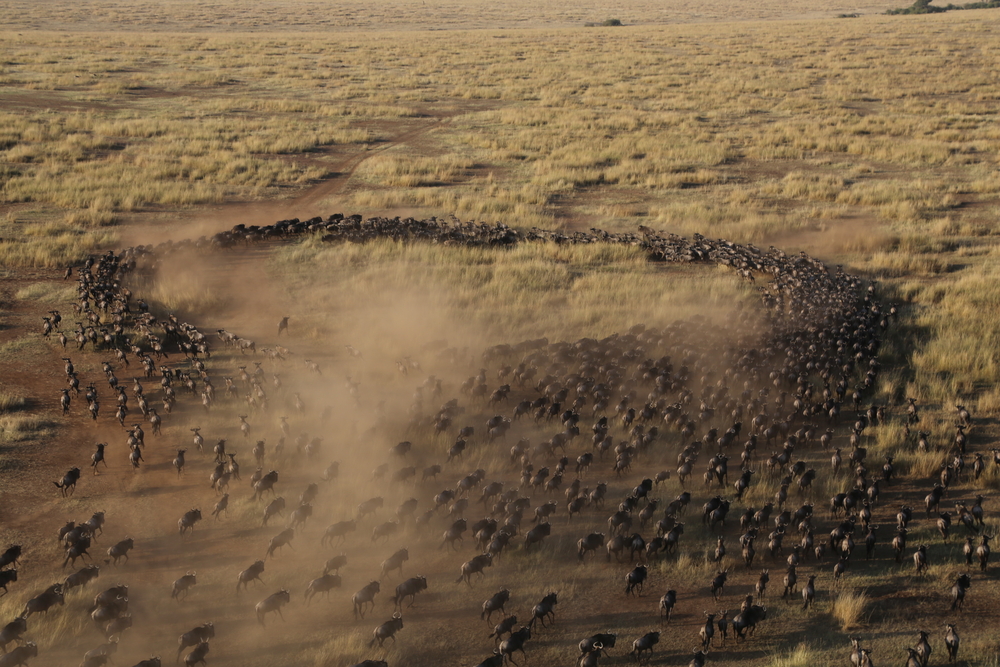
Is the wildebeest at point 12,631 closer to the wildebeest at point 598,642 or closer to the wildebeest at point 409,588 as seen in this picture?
the wildebeest at point 409,588

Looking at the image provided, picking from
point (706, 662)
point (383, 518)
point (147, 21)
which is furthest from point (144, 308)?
point (147, 21)

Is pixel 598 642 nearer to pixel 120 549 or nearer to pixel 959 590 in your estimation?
pixel 959 590

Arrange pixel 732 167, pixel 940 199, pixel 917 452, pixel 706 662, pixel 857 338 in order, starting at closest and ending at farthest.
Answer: pixel 706 662
pixel 917 452
pixel 857 338
pixel 940 199
pixel 732 167

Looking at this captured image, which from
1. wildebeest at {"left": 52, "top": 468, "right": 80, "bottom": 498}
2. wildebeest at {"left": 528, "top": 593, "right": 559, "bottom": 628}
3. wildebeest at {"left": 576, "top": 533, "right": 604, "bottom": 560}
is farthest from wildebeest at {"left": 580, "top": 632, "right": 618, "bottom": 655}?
wildebeest at {"left": 52, "top": 468, "right": 80, "bottom": 498}

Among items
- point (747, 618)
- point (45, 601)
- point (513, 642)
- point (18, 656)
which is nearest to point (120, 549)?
point (45, 601)

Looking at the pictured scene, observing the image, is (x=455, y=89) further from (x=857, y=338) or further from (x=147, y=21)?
(x=147, y=21)

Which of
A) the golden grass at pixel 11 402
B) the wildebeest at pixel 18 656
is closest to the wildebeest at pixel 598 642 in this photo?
the wildebeest at pixel 18 656

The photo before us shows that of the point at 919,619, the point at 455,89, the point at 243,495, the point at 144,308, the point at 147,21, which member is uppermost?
the point at 147,21
